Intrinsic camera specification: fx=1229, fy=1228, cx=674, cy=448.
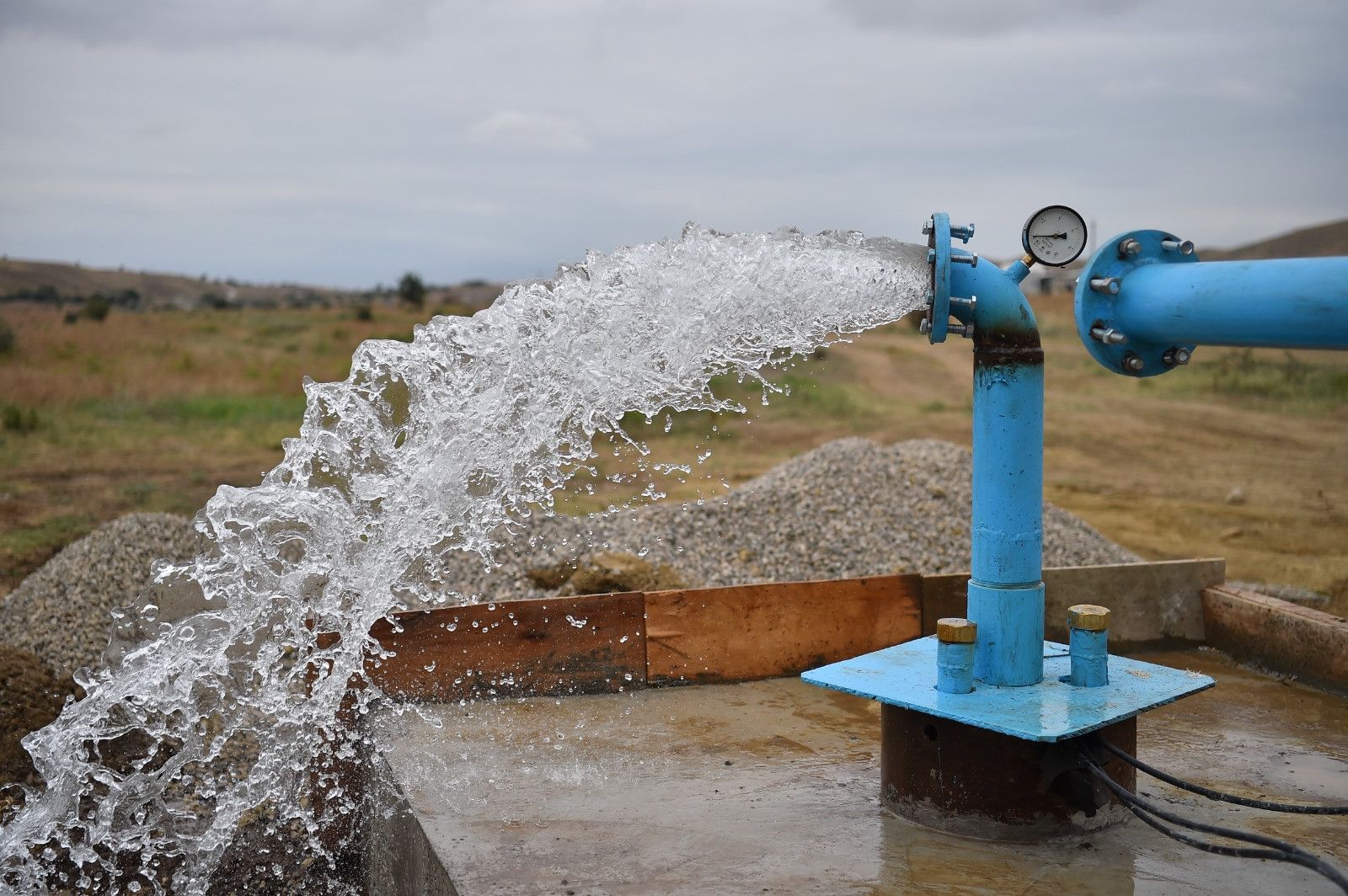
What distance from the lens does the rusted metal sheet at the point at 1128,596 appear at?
576 cm

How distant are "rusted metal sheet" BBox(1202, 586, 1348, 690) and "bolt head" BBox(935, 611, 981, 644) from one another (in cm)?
255

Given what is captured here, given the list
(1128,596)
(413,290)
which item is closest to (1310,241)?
(413,290)

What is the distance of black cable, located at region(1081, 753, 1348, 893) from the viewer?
2969mm

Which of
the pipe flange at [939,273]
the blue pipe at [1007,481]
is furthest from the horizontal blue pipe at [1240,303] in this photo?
the pipe flange at [939,273]

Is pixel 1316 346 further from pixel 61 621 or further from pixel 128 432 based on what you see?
pixel 128 432

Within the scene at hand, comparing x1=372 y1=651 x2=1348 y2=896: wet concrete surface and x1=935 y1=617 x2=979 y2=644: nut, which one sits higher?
x1=935 y1=617 x2=979 y2=644: nut

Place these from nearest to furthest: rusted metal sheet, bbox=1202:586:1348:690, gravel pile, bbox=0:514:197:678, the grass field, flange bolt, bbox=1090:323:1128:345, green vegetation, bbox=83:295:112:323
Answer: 1. flange bolt, bbox=1090:323:1128:345
2. rusted metal sheet, bbox=1202:586:1348:690
3. gravel pile, bbox=0:514:197:678
4. the grass field
5. green vegetation, bbox=83:295:112:323

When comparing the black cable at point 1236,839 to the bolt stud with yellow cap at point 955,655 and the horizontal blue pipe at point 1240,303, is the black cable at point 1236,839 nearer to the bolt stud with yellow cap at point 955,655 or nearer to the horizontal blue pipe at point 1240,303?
the bolt stud with yellow cap at point 955,655

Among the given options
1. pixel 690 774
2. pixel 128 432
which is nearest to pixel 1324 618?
pixel 690 774

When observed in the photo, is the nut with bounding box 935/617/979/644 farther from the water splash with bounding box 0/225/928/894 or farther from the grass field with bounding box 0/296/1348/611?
the grass field with bounding box 0/296/1348/611

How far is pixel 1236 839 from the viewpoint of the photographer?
341cm

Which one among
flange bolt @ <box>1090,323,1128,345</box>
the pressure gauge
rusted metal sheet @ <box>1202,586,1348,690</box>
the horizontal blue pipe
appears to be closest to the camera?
the horizontal blue pipe

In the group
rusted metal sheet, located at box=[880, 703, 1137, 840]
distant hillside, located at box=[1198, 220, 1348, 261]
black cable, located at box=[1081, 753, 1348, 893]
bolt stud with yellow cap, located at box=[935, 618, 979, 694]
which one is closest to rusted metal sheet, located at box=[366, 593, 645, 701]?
rusted metal sheet, located at box=[880, 703, 1137, 840]

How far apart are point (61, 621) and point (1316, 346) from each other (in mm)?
6920
